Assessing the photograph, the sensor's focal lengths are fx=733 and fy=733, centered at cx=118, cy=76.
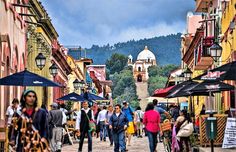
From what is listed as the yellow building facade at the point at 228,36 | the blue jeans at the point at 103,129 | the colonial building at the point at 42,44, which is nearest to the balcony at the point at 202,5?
the colonial building at the point at 42,44

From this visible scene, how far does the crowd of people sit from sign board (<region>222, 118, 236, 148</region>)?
1540 mm

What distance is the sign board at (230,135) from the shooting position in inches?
872

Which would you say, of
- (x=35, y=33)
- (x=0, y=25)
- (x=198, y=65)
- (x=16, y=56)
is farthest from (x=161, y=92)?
(x=198, y=65)

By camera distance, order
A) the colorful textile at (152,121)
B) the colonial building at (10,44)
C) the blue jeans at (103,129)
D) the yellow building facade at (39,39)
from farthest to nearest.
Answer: the yellow building facade at (39,39) → the blue jeans at (103,129) → the colonial building at (10,44) → the colorful textile at (152,121)

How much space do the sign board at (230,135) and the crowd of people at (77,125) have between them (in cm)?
154

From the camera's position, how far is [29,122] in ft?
37.7

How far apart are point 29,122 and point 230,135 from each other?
11961 millimetres

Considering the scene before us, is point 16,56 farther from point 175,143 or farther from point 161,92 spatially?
point 175,143

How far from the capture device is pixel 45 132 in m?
11.7

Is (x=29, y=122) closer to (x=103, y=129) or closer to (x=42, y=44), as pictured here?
(x=103, y=129)

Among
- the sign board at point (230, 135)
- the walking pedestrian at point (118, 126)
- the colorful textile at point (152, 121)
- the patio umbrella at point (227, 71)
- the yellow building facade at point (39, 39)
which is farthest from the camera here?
the yellow building facade at point (39, 39)

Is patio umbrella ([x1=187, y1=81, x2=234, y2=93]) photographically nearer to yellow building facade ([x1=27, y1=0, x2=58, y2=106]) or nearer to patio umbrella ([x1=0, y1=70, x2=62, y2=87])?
patio umbrella ([x1=0, y1=70, x2=62, y2=87])

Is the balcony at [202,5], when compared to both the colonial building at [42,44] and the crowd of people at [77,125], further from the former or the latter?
the colonial building at [42,44]

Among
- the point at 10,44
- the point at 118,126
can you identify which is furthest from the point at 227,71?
the point at 10,44
